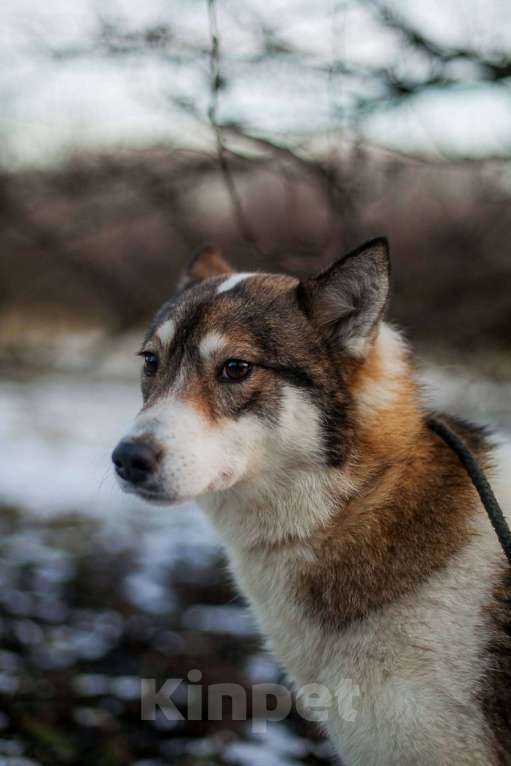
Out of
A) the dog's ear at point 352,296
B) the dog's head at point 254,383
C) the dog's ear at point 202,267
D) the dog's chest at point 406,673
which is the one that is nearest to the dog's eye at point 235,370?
the dog's head at point 254,383

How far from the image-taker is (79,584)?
19.4 ft

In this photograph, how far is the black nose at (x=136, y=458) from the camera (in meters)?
2.63

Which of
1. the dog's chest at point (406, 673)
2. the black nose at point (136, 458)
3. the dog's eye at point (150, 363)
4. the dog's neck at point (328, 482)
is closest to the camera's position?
the dog's chest at point (406, 673)

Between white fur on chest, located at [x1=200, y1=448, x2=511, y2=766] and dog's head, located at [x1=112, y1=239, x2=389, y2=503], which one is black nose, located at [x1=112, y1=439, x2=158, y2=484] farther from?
white fur on chest, located at [x1=200, y1=448, x2=511, y2=766]

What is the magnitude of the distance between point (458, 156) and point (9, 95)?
2.70 metres

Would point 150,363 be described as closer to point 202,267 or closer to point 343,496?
point 202,267

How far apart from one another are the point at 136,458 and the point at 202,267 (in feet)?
4.74

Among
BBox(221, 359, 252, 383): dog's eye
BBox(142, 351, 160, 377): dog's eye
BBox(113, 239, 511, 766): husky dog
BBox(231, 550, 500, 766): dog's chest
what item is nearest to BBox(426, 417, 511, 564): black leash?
A: BBox(113, 239, 511, 766): husky dog

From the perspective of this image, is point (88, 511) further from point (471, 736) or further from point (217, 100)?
point (471, 736)

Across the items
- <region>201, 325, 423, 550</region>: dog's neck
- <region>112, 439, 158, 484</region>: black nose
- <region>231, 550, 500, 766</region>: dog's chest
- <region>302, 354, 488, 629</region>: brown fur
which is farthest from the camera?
<region>201, 325, 423, 550</region>: dog's neck

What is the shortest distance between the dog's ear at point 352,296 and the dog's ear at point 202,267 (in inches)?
32.6

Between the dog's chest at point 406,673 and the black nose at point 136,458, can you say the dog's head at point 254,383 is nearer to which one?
the black nose at point 136,458

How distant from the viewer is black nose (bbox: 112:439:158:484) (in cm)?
263

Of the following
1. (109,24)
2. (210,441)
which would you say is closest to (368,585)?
(210,441)
